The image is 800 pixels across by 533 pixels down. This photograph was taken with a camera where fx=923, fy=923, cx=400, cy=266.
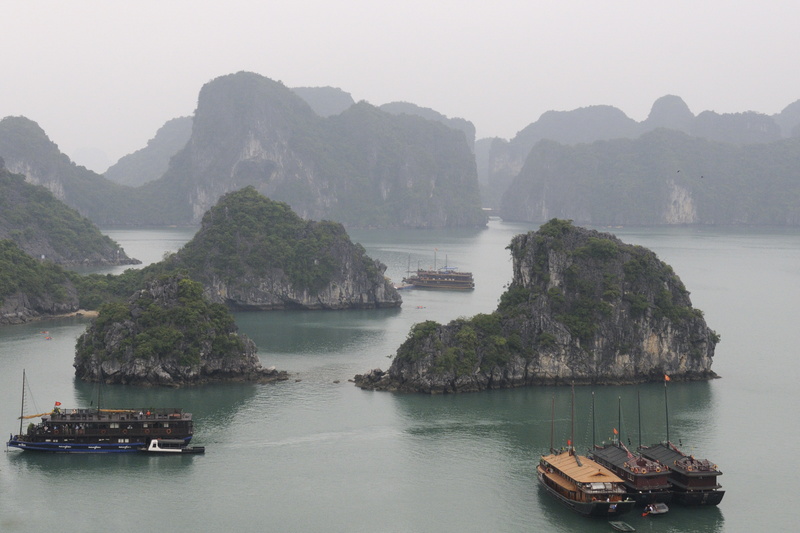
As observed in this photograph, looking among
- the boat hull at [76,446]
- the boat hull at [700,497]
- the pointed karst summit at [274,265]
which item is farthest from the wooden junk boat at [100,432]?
the pointed karst summit at [274,265]

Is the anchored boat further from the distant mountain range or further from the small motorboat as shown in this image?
the distant mountain range

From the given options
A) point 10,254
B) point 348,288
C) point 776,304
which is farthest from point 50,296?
point 776,304

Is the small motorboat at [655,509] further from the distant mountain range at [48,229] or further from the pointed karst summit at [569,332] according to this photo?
the distant mountain range at [48,229]

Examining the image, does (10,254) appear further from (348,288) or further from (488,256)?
(488,256)

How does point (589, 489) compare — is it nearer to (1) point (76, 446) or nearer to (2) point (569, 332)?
(2) point (569, 332)

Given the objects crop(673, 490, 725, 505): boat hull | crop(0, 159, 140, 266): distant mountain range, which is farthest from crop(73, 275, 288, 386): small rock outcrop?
crop(0, 159, 140, 266): distant mountain range

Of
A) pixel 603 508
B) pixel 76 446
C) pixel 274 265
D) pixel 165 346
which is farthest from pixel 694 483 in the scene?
pixel 274 265
